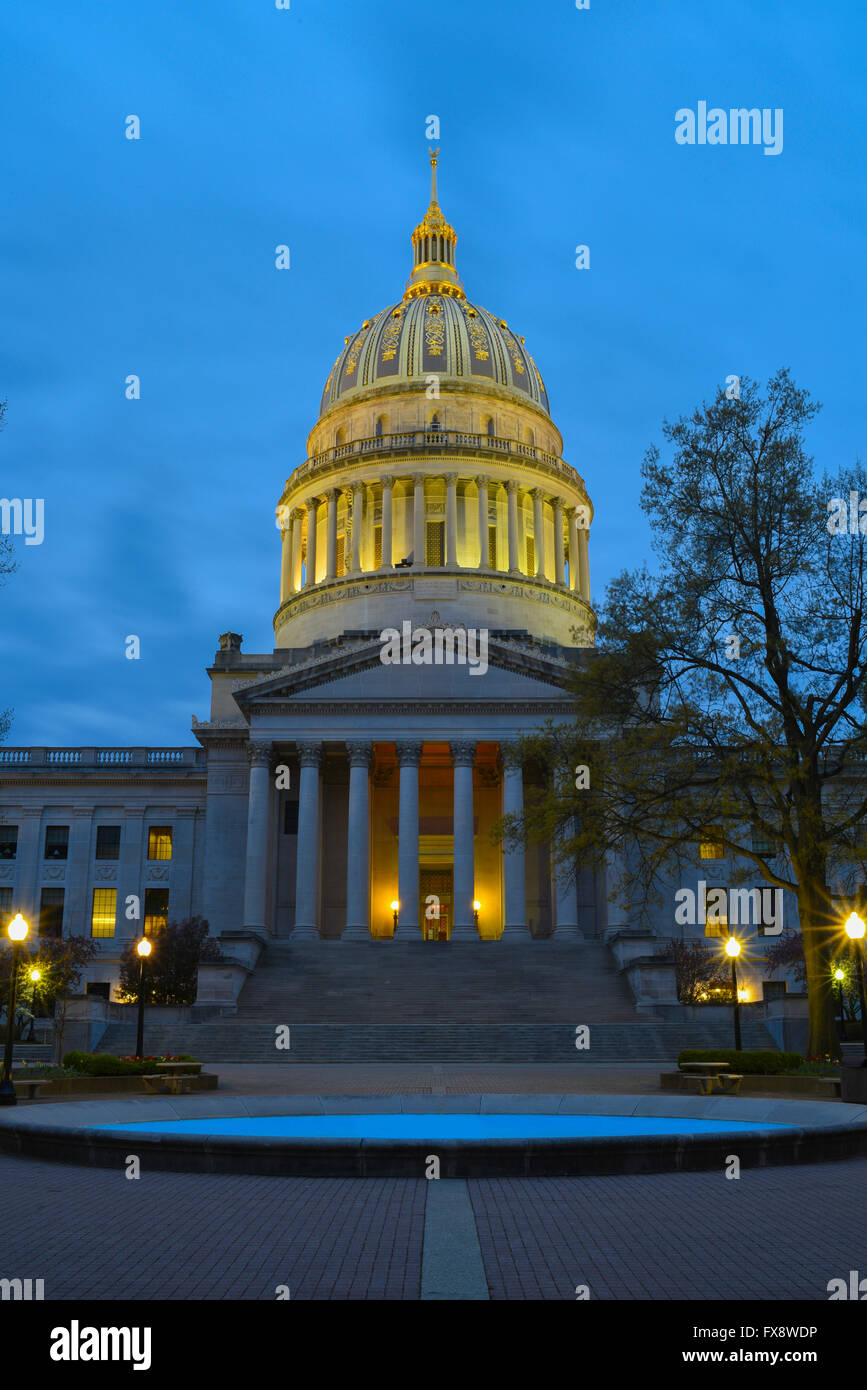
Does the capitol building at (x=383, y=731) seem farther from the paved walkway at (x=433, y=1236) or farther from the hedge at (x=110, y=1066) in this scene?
the paved walkway at (x=433, y=1236)

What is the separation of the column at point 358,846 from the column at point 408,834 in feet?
5.36

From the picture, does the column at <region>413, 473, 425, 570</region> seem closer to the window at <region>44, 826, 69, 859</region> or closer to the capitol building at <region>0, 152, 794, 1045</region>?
the capitol building at <region>0, 152, 794, 1045</region>

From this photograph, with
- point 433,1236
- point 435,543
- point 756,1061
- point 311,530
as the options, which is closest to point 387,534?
point 435,543

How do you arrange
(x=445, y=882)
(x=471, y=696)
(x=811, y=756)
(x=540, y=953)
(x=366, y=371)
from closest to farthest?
(x=811, y=756)
(x=540, y=953)
(x=471, y=696)
(x=445, y=882)
(x=366, y=371)

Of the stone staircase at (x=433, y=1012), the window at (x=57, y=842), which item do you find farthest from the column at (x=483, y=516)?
the stone staircase at (x=433, y=1012)

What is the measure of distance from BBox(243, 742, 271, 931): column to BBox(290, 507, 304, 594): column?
93.2 feet

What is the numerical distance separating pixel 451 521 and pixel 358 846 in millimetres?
28533

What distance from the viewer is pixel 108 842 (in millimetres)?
75812

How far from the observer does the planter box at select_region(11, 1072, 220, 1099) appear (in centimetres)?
2622

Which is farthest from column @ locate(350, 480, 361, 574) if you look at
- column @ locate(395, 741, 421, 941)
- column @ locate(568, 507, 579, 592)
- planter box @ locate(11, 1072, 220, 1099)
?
planter box @ locate(11, 1072, 220, 1099)

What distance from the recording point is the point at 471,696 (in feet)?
203

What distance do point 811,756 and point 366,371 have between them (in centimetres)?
6625

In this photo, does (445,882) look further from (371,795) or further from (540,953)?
(540,953)
